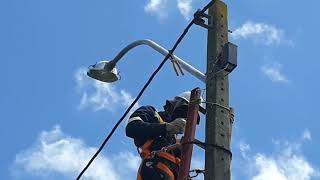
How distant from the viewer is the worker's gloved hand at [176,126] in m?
6.81

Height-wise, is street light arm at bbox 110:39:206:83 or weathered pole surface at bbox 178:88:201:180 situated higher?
street light arm at bbox 110:39:206:83

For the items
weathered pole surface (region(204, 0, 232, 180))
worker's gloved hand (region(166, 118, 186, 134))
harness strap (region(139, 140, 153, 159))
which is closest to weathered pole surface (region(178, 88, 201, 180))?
weathered pole surface (region(204, 0, 232, 180))

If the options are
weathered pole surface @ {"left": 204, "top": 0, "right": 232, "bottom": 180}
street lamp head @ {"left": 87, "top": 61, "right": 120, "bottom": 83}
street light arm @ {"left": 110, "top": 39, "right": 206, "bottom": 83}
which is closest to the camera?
weathered pole surface @ {"left": 204, "top": 0, "right": 232, "bottom": 180}

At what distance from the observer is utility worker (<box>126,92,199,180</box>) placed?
271 inches

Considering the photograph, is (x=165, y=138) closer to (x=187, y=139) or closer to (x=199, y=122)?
(x=199, y=122)

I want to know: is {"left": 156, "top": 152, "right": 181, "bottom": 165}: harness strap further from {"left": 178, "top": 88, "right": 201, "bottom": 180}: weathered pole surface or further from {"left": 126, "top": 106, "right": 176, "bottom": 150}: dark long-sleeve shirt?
{"left": 178, "top": 88, "right": 201, "bottom": 180}: weathered pole surface

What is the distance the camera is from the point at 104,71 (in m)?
8.38

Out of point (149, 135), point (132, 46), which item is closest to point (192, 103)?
point (149, 135)

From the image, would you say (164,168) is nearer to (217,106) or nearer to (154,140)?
(154,140)

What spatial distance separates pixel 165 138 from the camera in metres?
7.13

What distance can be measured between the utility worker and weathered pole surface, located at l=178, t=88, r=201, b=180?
0.60m

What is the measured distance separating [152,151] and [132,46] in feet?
4.95

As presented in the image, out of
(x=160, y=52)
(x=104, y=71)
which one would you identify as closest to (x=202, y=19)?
(x=160, y=52)

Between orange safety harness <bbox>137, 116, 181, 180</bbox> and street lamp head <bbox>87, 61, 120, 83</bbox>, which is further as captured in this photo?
street lamp head <bbox>87, 61, 120, 83</bbox>
